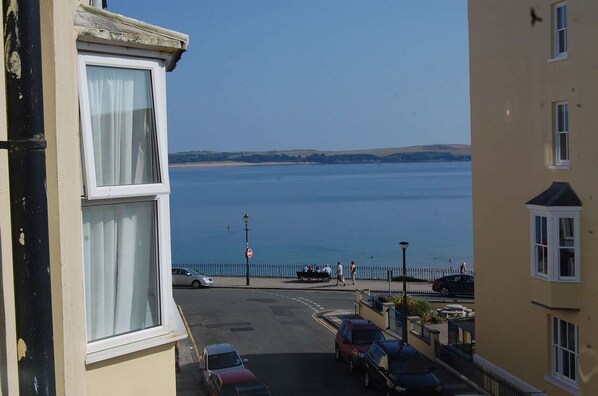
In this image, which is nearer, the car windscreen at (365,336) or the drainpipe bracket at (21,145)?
the drainpipe bracket at (21,145)

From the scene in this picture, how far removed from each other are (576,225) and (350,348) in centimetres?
896

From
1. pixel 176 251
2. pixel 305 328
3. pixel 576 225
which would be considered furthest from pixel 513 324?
pixel 176 251

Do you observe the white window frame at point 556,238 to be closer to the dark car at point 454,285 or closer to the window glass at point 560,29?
the window glass at point 560,29

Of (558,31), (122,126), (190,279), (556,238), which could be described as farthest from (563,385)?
(190,279)

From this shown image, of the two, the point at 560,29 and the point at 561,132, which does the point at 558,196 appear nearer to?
the point at 561,132

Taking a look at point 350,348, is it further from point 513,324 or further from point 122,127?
point 122,127

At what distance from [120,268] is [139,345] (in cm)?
46

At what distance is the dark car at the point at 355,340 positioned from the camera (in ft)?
77.5

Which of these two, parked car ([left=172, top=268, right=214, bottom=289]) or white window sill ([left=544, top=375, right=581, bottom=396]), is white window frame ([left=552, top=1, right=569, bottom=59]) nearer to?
white window sill ([left=544, top=375, right=581, bottom=396])

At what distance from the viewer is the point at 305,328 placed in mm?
31453

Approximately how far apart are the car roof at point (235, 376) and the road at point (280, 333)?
2.47m

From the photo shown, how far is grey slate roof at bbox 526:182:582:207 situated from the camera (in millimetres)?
18078

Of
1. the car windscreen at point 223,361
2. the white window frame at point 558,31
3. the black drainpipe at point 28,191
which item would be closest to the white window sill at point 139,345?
the black drainpipe at point 28,191

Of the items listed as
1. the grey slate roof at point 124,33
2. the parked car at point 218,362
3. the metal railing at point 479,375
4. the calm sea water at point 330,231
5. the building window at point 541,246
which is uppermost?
the grey slate roof at point 124,33
